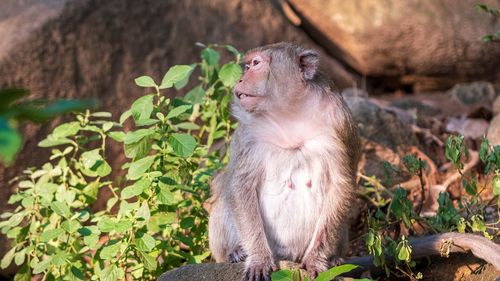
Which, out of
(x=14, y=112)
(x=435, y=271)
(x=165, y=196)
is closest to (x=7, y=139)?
(x=14, y=112)

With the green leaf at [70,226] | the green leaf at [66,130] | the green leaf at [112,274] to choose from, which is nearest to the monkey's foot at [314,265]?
the green leaf at [112,274]

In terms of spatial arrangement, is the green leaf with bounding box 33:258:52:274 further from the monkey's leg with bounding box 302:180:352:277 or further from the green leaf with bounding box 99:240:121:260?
the monkey's leg with bounding box 302:180:352:277

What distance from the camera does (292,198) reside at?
3.56m

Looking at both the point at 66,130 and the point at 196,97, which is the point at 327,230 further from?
the point at 66,130

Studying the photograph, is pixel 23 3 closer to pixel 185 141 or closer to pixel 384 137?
pixel 185 141

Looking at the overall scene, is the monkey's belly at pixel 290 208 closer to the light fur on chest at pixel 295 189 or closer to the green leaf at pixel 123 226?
the light fur on chest at pixel 295 189

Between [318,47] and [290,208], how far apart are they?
12.0 ft

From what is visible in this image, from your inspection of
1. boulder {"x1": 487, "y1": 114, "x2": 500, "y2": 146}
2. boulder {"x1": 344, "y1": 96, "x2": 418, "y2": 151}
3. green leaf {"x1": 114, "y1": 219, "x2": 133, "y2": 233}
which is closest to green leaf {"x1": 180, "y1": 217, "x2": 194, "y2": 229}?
green leaf {"x1": 114, "y1": 219, "x2": 133, "y2": 233}

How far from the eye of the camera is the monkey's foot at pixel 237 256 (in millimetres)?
3723

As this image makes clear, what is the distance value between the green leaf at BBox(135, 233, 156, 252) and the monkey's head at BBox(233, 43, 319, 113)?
79 cm

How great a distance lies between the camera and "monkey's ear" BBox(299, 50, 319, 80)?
3.57m

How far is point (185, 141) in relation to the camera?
3426 mm

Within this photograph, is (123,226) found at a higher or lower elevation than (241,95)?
lower

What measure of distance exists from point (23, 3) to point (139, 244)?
8.23 ft
